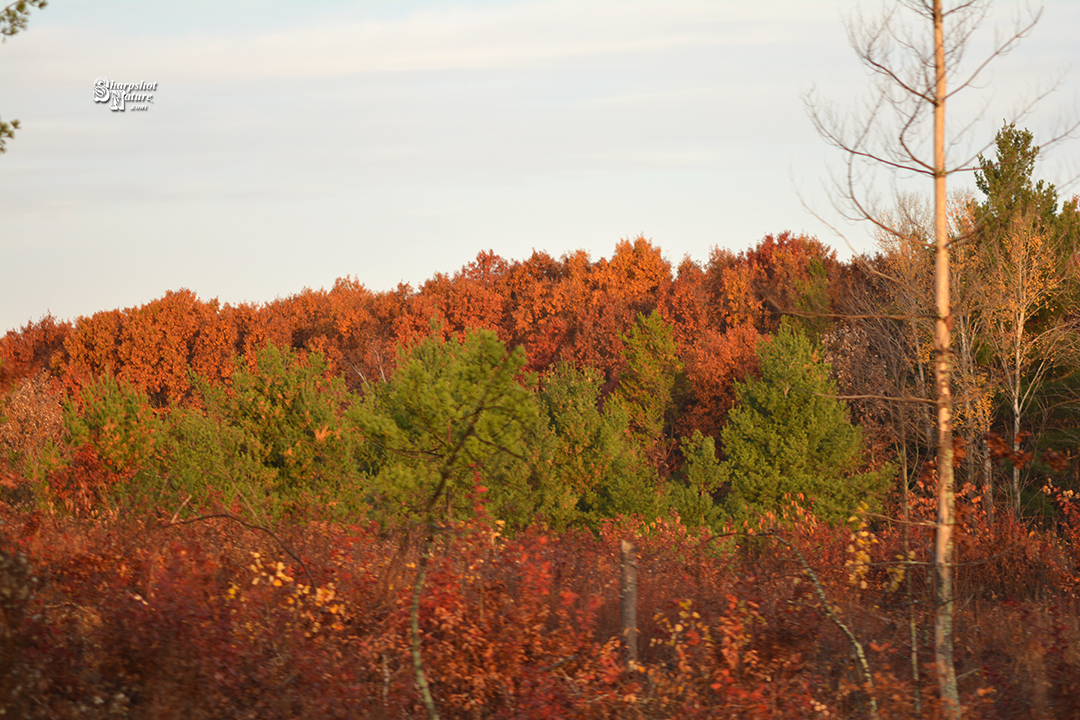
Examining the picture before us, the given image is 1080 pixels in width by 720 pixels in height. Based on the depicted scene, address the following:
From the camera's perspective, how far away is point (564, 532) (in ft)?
68.3

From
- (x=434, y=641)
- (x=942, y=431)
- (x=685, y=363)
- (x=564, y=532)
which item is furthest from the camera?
(x=685, y=363)

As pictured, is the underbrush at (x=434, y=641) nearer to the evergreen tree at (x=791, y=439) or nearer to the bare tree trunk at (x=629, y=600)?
the bare tree trunk at (x=629, y=600)

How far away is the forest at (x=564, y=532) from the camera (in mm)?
6172

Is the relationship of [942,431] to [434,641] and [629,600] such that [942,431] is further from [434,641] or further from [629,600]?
[434,641]

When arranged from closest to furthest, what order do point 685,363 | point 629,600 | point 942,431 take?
point 942,431 → point 629,600 → point 685,363

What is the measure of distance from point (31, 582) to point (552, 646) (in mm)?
3920

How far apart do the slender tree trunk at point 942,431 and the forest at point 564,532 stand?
0.21 meters

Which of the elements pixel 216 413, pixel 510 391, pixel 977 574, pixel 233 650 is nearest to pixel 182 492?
pixel 216 413

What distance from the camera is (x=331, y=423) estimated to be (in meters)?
16.8

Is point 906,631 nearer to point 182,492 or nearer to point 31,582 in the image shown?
point 31,582

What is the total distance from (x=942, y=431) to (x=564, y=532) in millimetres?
15257

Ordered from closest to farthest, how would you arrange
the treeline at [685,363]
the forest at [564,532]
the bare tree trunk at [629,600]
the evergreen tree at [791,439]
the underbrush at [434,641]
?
the underbrush at [434,641]
the forest at [564,532]
the bare tree trunk at [629,600]
the treeline at [685,363]
the evergreen tree at [791,439]

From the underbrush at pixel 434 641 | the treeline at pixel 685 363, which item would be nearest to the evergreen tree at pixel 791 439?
the treeline at pixel 685 363

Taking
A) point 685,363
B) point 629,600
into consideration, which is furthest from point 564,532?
point 685,363
